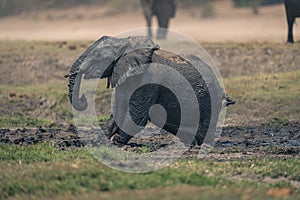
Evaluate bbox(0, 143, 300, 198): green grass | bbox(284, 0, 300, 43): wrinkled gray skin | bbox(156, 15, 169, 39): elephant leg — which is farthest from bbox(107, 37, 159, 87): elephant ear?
bbox(156, 15, 169, 39): elephant leg

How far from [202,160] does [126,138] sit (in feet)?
4.53

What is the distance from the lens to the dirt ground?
34.0m

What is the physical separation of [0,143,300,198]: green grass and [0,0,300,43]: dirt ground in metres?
20.2

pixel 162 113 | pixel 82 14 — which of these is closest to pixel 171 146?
pixel 162 113

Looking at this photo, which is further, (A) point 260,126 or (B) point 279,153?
(A) point 260,126

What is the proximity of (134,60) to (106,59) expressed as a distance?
44cm

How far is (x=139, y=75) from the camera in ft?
38.1

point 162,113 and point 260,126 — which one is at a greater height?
point 162,113

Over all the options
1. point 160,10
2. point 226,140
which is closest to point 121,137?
point 226,140

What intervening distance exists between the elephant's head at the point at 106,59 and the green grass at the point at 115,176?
5.07 feet

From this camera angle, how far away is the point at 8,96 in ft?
62.4

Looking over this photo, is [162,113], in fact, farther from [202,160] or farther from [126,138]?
[202,160]

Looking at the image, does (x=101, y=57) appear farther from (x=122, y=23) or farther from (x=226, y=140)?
(x=122, y=23)

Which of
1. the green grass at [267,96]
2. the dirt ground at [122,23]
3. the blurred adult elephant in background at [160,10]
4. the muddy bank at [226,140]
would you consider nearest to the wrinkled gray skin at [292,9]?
the green grass at [267,96]
